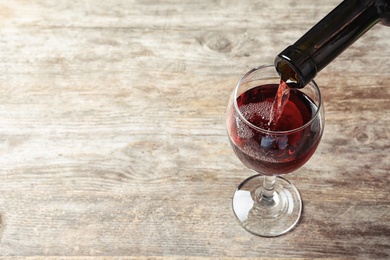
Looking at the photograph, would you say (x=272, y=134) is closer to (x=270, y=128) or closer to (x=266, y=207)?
(x=270, y=128)

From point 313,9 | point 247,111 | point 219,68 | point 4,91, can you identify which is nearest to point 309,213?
point 247,111

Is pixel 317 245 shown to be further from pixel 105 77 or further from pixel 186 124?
pixel 105 77

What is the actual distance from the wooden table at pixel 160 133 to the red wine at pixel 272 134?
16cm

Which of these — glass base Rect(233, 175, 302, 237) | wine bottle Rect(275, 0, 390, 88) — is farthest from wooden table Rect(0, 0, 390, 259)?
wine bottle Rect(275, 0, 390, 88)

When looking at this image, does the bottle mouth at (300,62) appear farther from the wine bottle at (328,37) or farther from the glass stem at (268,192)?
the glass stem at (268,192)

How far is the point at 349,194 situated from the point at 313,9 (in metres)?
0.43

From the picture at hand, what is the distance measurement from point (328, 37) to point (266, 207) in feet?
1.28

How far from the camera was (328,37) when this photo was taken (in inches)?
25.3

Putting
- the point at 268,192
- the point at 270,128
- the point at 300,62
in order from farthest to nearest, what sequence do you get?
the point at 268,192 → the point at 270,128 → the point at 300,62

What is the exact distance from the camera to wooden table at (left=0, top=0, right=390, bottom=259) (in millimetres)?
879

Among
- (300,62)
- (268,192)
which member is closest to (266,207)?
(268,192)

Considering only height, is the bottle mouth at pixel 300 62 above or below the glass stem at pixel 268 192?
above

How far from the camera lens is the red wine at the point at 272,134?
76 centimetres

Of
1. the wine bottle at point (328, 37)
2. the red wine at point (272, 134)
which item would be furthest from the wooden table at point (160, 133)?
the wine bottle at point (328, 37)
